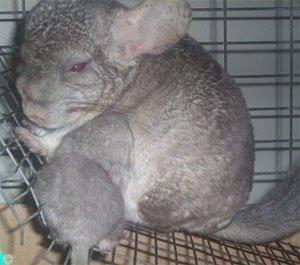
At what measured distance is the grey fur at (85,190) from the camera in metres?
1.29

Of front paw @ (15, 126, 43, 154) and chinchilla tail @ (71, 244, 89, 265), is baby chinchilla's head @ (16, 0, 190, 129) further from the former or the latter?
chinchilla tail @ (71, 244, 89, 265)

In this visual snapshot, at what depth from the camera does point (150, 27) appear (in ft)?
4.45

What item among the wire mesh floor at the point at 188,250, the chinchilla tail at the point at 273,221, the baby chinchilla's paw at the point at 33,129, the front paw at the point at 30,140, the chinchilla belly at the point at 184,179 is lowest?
the wire mesh floor at the point at 188,250

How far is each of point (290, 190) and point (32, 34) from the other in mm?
905

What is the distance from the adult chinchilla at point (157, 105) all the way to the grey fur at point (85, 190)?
0.06 meters

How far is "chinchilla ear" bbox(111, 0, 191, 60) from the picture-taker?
4.22 feet

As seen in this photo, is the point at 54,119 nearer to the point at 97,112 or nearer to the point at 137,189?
the point at 97,112

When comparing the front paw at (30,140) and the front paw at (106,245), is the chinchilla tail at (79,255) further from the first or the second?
the front paw at (30,140)

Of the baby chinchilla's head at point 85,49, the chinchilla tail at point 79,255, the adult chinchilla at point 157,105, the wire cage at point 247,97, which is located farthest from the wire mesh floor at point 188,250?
the baby chinchilla's head at point 85,49

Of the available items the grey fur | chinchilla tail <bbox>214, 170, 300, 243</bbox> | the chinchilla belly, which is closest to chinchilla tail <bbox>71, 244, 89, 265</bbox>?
the grey fur

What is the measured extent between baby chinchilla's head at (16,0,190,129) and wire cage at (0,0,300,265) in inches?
14.4

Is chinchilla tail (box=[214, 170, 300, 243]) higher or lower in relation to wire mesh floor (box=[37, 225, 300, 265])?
higher

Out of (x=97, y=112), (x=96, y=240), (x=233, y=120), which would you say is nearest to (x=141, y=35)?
(x=97, y=112)

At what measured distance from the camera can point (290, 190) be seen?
171 centimetres
